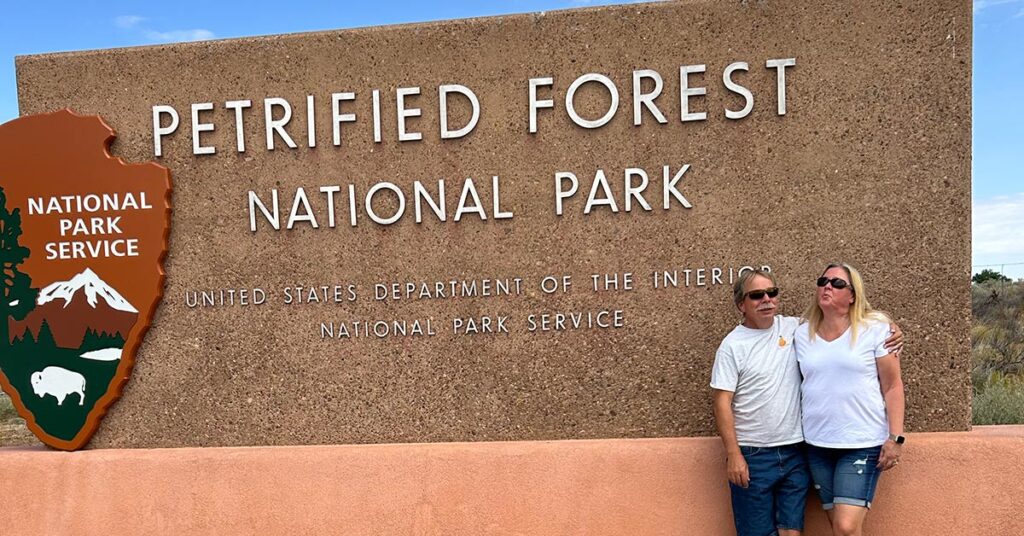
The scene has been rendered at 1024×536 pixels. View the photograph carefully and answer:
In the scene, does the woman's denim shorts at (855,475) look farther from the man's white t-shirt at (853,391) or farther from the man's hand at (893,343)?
the man's hand at (893,343)

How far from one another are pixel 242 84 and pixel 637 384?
270cm

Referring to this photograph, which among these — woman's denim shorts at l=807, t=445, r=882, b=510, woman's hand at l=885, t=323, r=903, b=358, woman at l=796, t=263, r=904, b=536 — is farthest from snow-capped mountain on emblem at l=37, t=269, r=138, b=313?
woman's hand at l=885, t=323, r=903, b=358

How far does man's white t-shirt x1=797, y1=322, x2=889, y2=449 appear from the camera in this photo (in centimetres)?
280

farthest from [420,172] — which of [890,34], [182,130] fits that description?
[890,34]

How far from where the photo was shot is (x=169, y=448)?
3.74 meters

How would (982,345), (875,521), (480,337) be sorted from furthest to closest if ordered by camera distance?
(982,345)
(480,337)
(875,521)

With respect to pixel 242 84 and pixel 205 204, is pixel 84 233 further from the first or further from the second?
pixel 242 84

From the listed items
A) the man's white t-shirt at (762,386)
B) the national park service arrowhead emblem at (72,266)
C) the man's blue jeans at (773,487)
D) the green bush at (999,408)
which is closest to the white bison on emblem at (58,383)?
the national park service arrowhead emblem at (72,266)

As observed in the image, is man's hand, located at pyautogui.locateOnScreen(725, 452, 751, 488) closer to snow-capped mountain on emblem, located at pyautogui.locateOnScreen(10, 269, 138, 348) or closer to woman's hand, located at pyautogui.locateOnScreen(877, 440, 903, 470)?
woman's hand, located at pyautogui.locateOnScreen(877, 440, 903, 470)

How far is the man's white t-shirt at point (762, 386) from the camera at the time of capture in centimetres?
294

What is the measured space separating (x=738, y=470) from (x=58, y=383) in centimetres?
368

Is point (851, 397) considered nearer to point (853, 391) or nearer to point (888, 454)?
point (853, 391)

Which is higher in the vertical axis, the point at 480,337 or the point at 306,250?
the point at 306,250

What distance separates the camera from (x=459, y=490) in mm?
3490
